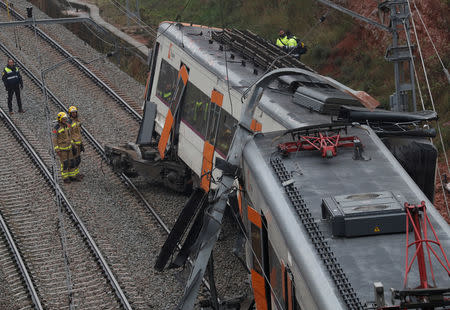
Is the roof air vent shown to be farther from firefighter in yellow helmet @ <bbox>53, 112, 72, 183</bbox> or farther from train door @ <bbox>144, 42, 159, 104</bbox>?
train door @ <bbox>144, 42, 159, 104</bbox>

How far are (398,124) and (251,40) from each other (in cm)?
620

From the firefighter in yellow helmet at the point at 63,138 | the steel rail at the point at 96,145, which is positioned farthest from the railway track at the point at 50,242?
the steel rail at the point at 96,145

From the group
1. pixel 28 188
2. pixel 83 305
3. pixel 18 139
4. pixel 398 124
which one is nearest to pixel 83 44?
pixel 18 139

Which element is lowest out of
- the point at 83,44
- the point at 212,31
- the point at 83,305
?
the point at 83,305

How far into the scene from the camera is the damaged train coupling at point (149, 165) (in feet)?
54.5

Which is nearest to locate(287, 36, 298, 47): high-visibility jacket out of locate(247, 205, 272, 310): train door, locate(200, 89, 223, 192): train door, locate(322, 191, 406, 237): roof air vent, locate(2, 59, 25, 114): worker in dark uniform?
locate(200, 89, 223, 192): train door

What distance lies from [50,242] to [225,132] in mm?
3856

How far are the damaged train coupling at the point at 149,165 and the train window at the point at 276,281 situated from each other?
815cm

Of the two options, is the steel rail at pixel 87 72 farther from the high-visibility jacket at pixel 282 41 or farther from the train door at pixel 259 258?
the train door at pixel 259 258

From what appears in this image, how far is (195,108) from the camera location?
15.3 metres

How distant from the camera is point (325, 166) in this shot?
8.36 metres

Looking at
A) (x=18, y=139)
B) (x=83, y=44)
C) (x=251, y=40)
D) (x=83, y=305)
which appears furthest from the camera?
(x=83, y=44)

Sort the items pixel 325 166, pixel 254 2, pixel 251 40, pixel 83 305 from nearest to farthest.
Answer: pixel 325 166 < pixel 83 305 < pixel 251 40 < pixel 254 2

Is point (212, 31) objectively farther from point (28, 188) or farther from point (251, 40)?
point (28, 188)
